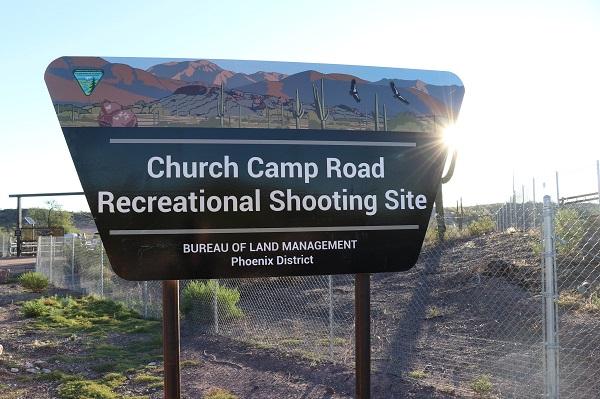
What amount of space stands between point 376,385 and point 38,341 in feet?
18.3

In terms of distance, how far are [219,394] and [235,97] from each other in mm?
4124

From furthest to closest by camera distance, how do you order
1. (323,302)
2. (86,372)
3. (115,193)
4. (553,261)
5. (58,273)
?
(58,273) → (323,302) → (86,372) → (553,261) → (115,193)

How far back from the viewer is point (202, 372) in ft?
25.8

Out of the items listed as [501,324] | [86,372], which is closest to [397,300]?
[501,324]

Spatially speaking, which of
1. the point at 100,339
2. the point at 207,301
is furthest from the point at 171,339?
the point at 207,301

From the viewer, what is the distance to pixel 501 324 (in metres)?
8.70

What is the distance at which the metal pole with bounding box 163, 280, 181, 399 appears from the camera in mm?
3375

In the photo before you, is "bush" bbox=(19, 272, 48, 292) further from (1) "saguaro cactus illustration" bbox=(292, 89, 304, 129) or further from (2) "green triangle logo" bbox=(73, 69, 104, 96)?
(1) "saguaro cactus illustration" bbox=(292, 89, 304, 129)

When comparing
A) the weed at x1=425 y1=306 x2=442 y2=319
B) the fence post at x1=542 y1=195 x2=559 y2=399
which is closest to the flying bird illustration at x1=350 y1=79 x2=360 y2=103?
the fence post at x1=542 y1=195 x2=559 y2=399

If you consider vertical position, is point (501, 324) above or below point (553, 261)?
below

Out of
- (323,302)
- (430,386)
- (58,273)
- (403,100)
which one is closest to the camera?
(403,100)

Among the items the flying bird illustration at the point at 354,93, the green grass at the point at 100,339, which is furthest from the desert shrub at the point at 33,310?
the flying bird illustration at the point at 354,93

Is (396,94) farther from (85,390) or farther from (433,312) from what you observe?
(433,312)

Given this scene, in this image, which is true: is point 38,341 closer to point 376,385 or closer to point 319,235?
point 376,385
